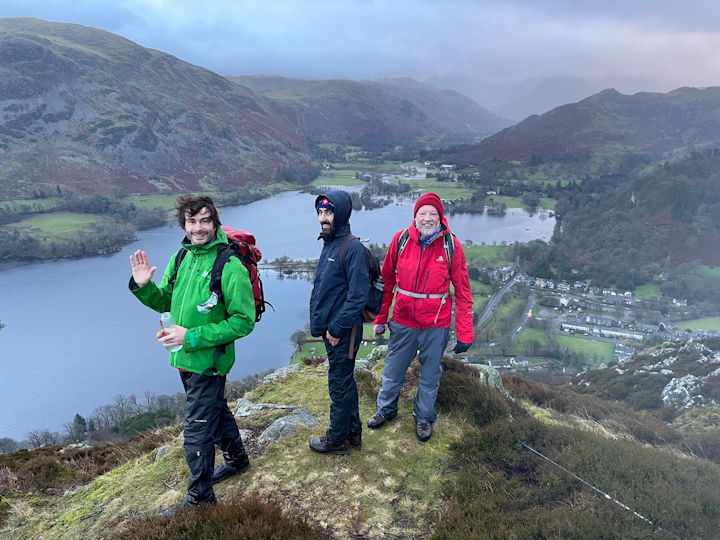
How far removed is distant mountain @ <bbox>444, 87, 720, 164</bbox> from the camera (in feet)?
444

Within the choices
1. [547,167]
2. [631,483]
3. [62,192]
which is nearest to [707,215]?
[547,167]

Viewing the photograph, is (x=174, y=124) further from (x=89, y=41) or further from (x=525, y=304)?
(x=525, y=304)

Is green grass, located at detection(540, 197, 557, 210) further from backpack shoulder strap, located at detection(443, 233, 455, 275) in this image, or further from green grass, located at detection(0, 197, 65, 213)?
backpack shoulder strap, located at detection(443, 233, 455, 275)

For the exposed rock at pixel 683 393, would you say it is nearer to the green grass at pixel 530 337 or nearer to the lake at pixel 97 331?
the green grass at pixel 530 337

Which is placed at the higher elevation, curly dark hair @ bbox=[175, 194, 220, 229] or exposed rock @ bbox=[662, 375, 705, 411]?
curly dark hair @ bbox=[175, 194, 220, 229]

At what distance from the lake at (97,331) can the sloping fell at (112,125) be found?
3381 centimetres

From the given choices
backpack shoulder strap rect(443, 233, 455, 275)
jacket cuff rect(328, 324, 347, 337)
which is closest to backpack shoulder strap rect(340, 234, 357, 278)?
jacket cuff rect(328, 324, 347, 337)

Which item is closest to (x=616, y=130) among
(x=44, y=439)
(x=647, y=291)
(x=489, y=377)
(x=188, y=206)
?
(x=647, y=291)

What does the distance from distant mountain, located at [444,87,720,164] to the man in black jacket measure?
14934cm

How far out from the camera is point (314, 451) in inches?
145

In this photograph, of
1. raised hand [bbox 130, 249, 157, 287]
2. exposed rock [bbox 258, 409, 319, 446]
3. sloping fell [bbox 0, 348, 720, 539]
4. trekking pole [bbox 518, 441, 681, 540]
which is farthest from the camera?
exposed rock [bbox 258, 409, 319, 446]

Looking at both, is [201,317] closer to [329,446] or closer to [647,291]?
[329,446]

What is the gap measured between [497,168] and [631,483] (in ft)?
460

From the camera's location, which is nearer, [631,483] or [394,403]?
[631,483]
